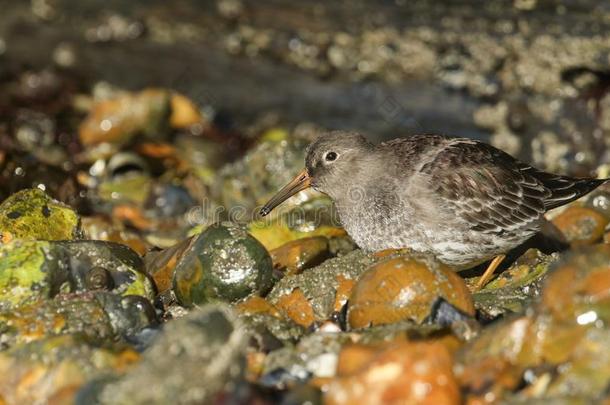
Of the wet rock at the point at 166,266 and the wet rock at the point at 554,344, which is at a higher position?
the wet rock at the point at 554,344

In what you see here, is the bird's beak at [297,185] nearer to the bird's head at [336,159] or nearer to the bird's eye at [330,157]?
the bird's head at [336,159]

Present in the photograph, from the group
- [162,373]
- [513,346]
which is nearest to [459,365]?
[513,346]

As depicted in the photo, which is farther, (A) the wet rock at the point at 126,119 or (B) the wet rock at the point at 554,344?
(A) the wet rock at the point at 126,119

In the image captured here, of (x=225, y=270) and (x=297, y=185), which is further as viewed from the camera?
(x=297, y=185)

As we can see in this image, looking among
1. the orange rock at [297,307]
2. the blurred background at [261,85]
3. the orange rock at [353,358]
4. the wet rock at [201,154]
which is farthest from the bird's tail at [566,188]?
the wet rock at [201,154]

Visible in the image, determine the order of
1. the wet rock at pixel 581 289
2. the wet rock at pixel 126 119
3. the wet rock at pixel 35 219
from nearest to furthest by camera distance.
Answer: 1. the wet rock at pixel 581 289
2. the wet rock at pixel 35 219
3. the wet rock at pixel 126 119

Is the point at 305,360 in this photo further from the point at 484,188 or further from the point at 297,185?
the point at 297,185

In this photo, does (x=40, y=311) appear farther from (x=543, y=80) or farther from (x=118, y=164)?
(x=543, y=80)

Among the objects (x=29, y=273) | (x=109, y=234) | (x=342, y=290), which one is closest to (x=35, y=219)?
(x=29, y=273)
